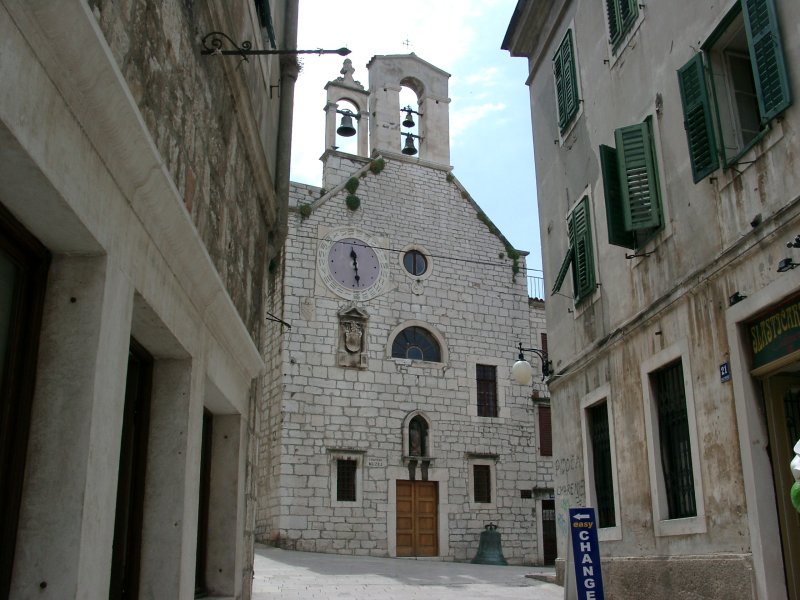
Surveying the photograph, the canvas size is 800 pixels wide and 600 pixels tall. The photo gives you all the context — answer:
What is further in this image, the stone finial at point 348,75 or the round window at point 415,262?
the stone finial at point 348,75

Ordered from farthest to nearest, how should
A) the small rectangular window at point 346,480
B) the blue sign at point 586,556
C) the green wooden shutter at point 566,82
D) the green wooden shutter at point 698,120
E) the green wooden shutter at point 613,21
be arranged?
1. the small rectangular window at point 346,480
2. the green wooden shutter at point 566,82
3. the green wooden shutter at point 613,21
4. the green wooden shutter at point 698,120
5. the blue sign at point 586,556

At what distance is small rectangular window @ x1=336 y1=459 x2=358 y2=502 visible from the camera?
19.3 meters

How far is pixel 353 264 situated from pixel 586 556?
1555 cm

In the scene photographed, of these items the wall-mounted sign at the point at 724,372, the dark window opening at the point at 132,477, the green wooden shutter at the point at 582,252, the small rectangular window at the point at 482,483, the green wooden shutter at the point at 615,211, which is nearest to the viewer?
the dark window opening at the point at 132,477

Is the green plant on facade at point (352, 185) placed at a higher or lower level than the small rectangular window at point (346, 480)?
higher

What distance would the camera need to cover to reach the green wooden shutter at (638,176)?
27.0 ft

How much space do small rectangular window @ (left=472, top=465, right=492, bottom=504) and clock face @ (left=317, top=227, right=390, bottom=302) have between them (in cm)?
536

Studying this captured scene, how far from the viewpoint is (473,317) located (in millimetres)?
22250

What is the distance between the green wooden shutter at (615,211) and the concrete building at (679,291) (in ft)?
0.07

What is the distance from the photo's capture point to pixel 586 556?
6.13m

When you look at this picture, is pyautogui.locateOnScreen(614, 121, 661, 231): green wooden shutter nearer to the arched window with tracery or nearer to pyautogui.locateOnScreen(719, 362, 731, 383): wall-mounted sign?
pyautogui.locateOnScreen(719, 362, 731, 383): wall-mounted sign

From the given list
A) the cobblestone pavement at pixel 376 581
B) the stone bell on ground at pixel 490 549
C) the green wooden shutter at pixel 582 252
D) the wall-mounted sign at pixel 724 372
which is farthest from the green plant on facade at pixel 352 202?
the wall-mounted sign at pixel 724 372

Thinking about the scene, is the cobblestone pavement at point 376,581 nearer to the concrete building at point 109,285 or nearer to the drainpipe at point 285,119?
the drainpipe at point 285,119

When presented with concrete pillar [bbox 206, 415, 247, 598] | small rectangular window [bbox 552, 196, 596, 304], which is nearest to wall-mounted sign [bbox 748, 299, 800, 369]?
small rectangular window [bbox 552, 196, 596, 304]
